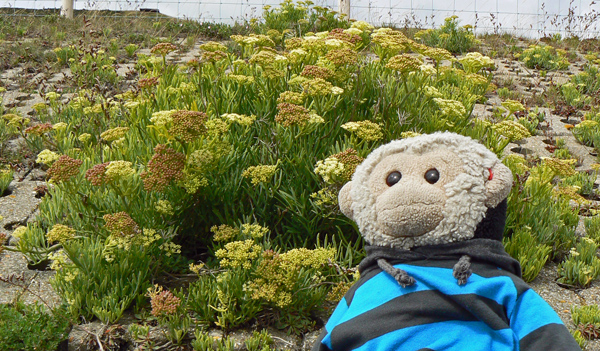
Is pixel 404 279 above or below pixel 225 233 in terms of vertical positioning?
above

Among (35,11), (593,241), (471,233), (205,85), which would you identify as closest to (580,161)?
(593,241)

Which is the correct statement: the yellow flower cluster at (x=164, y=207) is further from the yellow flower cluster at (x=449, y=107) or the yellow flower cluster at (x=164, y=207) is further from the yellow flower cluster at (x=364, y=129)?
the yellow flower cluster at (x=449, y=107)

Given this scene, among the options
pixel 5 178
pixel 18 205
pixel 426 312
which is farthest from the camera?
pixel 5 178

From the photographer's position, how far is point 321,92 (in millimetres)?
3574

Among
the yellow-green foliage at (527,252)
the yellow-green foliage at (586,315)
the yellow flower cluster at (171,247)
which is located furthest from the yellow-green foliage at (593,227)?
the yellow flower cluster at (171,247)

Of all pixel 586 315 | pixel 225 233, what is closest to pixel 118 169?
pixel 225 233

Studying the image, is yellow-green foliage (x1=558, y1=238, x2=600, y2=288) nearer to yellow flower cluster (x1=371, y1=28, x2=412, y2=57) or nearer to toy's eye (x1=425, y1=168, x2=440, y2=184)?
yellow flower cluster (x1=371, y1=28, x2=412, y2=57)

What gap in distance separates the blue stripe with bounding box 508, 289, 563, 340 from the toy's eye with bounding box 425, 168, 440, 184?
46 centimetres

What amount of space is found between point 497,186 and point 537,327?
46 centimetres

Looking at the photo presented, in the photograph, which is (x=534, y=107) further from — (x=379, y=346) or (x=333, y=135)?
(x=379, y=346)

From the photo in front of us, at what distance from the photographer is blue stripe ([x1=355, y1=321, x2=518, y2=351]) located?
5.69 feet

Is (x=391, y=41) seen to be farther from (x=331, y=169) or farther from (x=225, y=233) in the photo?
(x=225, y=233)

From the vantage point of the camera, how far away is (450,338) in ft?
5.72

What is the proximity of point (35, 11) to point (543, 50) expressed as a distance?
33.7ft
